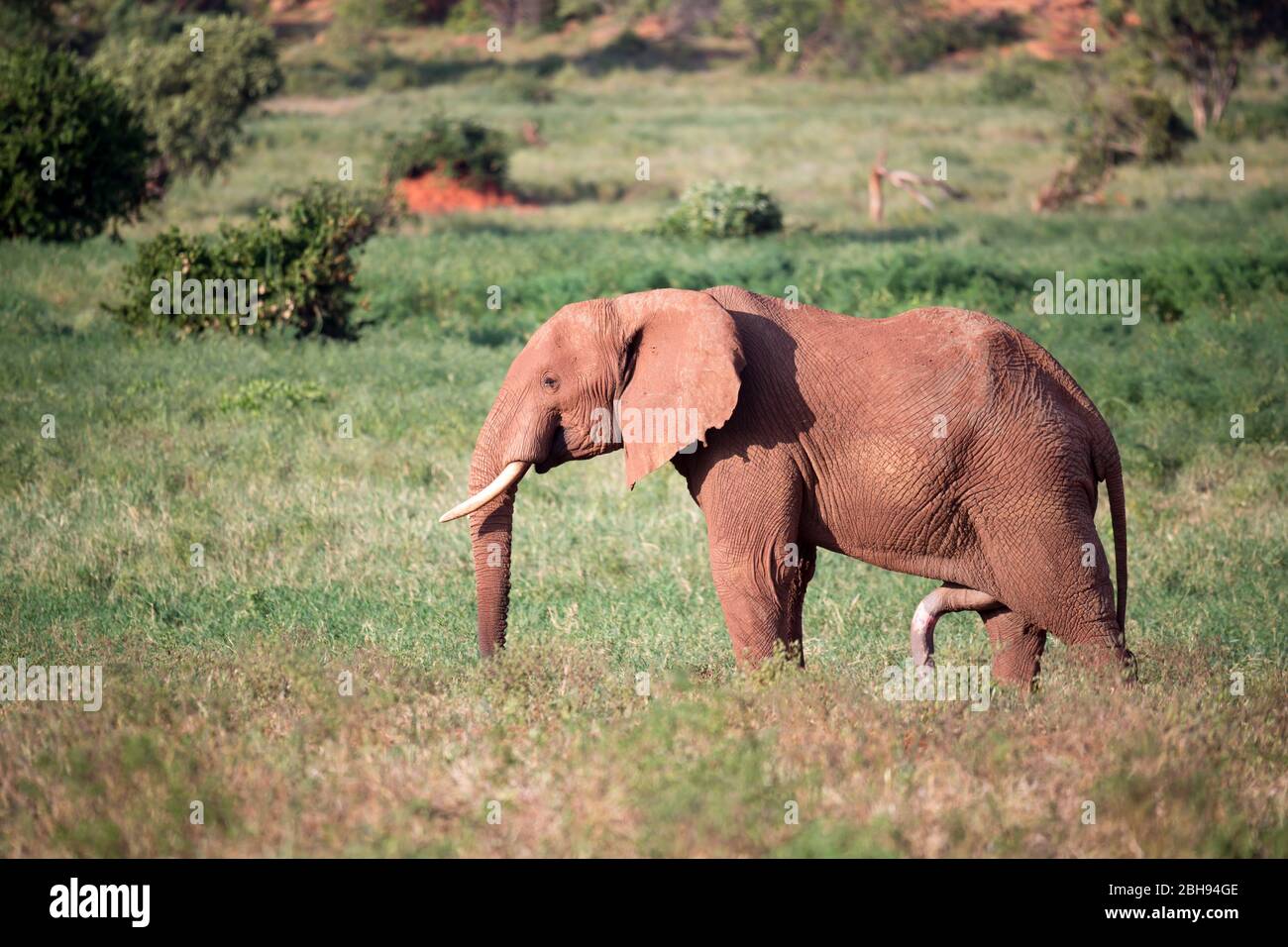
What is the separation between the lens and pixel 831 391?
281 inches

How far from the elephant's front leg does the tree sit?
3621 centimetres

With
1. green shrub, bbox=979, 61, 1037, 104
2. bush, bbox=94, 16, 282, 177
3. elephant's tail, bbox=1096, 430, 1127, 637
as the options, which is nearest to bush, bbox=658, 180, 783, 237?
bush, bbox=94, 16, 282, 177

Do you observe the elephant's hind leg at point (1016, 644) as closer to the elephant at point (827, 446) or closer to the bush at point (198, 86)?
the elephant at point (827, 446)

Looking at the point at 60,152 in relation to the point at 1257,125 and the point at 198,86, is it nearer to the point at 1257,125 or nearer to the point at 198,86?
the point at 198,86

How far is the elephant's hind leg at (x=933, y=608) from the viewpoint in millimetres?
7434

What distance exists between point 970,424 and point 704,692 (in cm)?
177

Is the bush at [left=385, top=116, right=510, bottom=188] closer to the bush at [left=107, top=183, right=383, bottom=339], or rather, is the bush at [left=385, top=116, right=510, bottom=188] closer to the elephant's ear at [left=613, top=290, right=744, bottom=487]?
the bush at [left=107, top=183, right=383, bottom=339]

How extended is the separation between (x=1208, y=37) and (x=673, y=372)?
127 ft

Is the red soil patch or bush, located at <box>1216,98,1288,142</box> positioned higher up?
bush, located at <box>1216,98,1288,142</box>

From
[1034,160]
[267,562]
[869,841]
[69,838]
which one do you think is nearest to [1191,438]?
[267,562]

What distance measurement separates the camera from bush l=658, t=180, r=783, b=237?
2403 centimetres

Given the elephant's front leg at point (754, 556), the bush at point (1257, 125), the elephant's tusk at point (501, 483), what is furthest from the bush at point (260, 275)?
the bush at point (1257, 125)

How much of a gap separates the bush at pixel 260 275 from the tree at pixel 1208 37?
29644mm
